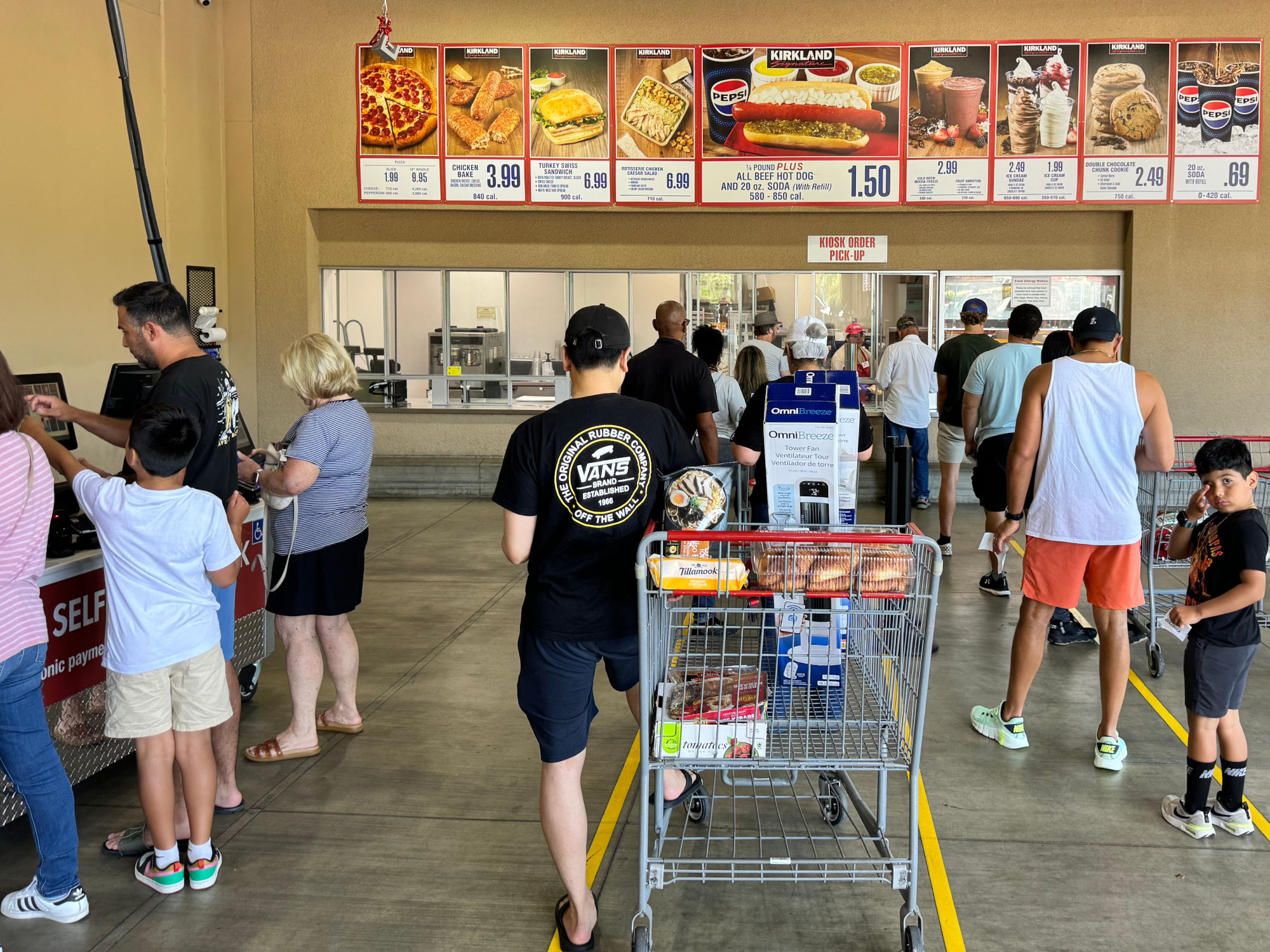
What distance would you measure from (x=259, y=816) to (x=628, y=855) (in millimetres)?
1384

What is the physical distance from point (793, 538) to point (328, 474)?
7.27 feet

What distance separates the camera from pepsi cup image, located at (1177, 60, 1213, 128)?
10.0 m

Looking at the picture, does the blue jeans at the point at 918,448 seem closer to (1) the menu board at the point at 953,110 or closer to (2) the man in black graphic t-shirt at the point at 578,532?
(1) the menu board at the point at 953,110

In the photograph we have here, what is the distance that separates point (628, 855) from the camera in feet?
11.9

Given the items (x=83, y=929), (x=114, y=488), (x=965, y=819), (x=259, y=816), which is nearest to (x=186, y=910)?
(x=83, y=929)

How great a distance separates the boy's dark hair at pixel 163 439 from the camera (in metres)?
3.06

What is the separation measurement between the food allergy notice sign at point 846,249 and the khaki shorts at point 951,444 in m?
3.25

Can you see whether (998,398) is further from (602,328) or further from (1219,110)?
(1219,110)

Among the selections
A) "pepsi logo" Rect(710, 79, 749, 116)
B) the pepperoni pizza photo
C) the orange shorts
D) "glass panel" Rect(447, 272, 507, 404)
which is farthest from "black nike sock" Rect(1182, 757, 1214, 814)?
the pepperoni pizza photo

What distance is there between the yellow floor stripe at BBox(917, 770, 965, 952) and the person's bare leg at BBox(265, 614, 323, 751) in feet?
7.93

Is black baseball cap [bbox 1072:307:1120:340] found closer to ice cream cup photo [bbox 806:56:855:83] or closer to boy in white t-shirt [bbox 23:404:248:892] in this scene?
boy in white t-shirt [bbox 23:404:248:892]

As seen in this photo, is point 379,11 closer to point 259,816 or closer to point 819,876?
point 259,816

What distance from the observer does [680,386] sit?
6.14m

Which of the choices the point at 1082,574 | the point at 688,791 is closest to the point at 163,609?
the point at 688,791
